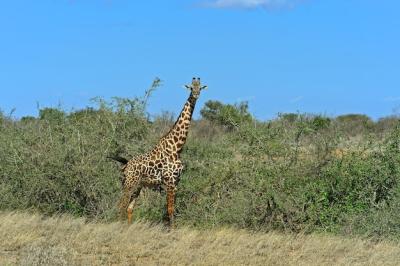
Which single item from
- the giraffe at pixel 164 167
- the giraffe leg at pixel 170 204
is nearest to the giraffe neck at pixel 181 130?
the giraffe at pixel 164 167

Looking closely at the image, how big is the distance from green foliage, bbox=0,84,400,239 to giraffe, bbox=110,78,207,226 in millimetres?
940

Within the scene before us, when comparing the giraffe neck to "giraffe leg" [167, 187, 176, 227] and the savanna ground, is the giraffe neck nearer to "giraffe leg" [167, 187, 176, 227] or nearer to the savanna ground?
"giraffe leg" [167, 187, 176, 227]

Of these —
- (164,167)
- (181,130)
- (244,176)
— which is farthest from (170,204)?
(244,176)

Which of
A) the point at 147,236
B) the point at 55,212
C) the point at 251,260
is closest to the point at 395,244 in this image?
the point at 251,260

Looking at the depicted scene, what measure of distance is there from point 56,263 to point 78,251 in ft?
4.03

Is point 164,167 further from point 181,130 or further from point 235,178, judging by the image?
point 235,178

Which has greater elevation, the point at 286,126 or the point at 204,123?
the point at 204,123

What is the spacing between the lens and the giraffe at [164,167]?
11.6 meters

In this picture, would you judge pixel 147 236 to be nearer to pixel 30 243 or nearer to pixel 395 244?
pixel 30 243

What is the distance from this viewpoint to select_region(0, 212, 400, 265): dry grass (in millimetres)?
8570

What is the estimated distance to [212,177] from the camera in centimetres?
1330

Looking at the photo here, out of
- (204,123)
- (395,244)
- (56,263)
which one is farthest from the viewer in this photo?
(204,123)

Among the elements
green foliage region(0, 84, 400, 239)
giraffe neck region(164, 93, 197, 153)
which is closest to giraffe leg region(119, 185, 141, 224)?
green foliage region(0, 84, 400, 239)

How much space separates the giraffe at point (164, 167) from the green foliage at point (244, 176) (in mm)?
940
